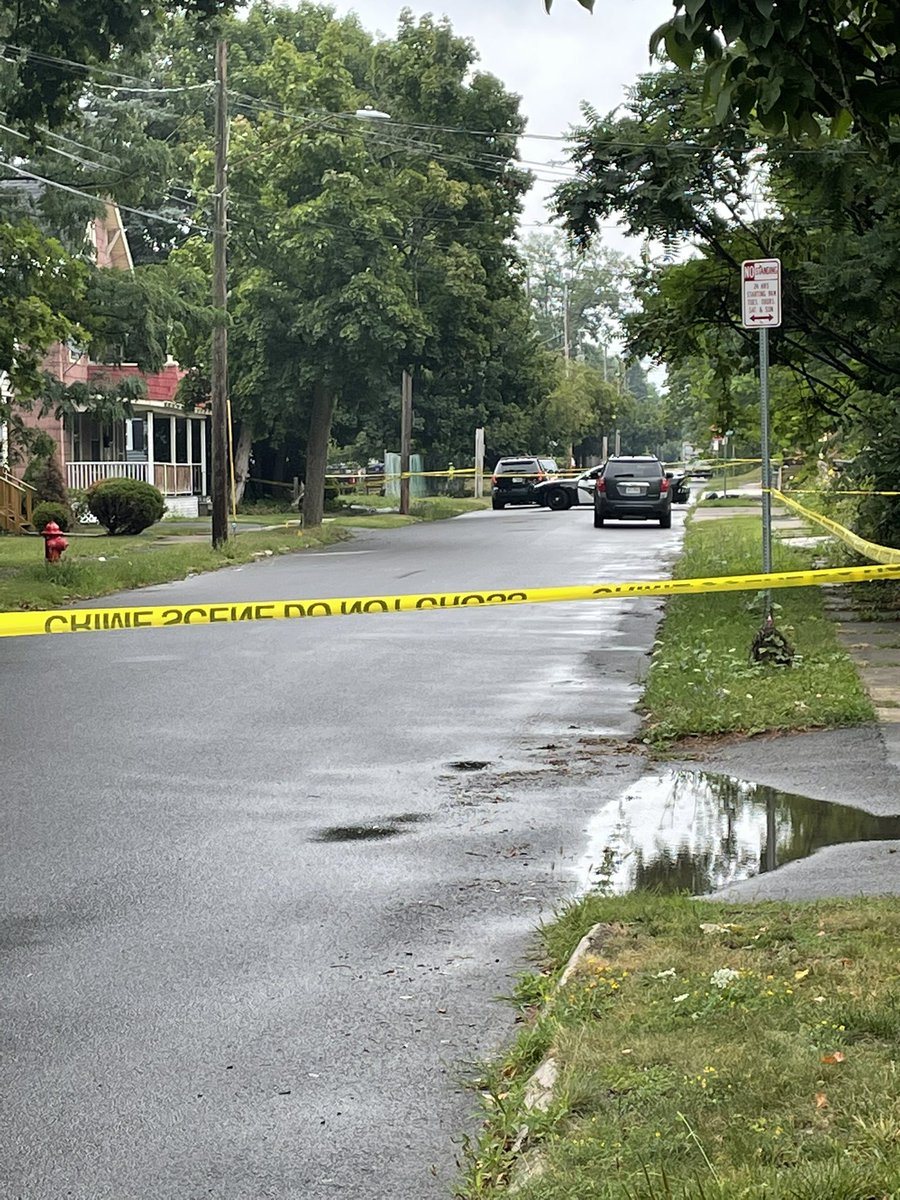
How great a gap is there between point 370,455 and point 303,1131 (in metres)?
76.8

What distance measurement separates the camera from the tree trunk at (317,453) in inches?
1615

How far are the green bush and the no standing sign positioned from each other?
25824 millimetres

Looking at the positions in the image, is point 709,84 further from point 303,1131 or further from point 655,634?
point 655,634

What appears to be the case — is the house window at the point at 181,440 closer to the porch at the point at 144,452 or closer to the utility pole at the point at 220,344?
the porch at the point at 144,452

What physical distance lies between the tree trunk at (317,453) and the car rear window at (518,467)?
15.8 meters

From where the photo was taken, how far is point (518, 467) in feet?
191

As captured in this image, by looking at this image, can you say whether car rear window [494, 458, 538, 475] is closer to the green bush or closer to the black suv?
the black suv

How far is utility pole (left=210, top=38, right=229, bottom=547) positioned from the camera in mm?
29234

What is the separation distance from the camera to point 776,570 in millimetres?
21594

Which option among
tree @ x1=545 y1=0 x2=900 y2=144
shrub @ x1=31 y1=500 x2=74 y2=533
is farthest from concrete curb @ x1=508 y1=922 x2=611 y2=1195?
shrub @ x1=31 y1=500 x2=74 y2=533

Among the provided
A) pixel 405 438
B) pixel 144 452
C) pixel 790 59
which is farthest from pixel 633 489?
pixel 790 59

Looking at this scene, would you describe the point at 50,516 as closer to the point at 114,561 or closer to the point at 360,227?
the point at 360,227

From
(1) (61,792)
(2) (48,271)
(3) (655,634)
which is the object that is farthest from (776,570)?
(1) (61,792)

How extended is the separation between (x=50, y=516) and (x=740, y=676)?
27463mm
